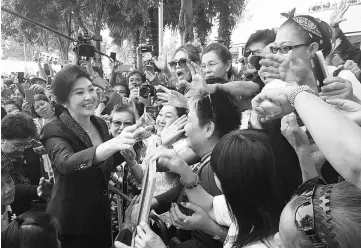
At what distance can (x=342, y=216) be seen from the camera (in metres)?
0.88

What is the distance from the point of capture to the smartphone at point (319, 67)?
1637mm

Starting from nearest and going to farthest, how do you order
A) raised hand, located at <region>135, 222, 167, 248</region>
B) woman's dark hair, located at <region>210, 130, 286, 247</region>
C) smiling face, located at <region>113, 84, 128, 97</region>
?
1. woman's dark hair, located at <region>210, 130, 286, 247</region>
2. raised hand, located at <region>135, 222, 167, 248</region>
3. smiling face, located at <region>113, 84, 128, 97</region>

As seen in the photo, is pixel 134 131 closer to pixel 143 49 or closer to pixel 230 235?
pixel 230 235

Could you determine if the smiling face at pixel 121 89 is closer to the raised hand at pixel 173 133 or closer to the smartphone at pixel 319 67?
the raised hand at pixel 173 133

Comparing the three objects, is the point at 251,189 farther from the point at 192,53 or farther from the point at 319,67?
the point at 192,53

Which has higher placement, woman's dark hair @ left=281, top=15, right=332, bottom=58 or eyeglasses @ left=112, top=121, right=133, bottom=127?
woman's dark hair @ left=281, top=15, right=332, bottom=58

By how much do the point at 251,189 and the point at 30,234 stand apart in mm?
881

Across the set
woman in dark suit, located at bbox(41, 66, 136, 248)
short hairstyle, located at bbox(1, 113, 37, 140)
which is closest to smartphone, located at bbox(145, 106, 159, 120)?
woman in dark suit, located at bbox(41, 66, 136, 248)

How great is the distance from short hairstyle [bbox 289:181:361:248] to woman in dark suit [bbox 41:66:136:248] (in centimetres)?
135

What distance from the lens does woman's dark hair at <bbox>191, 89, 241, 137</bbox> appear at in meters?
2.03

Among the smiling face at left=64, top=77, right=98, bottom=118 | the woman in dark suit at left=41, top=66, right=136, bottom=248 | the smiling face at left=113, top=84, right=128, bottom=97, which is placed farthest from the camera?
the smiling face at left=113, top=84, right=128, bottom=97

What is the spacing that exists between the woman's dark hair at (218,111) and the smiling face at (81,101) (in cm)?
71

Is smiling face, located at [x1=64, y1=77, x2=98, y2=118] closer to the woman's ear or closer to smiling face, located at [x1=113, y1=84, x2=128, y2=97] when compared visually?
the woman's ear

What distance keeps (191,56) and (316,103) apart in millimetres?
2764
